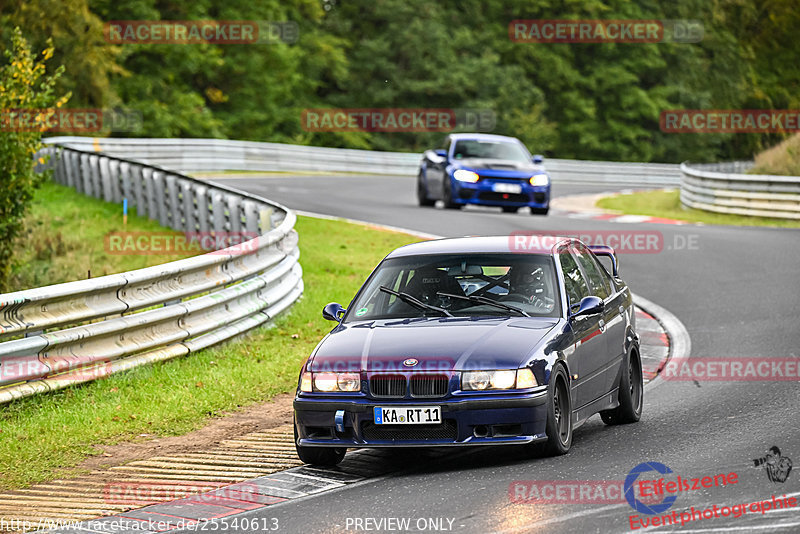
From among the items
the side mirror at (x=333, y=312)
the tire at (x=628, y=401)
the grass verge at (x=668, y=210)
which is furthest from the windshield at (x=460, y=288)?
the grass verge at (x=668, y=210)

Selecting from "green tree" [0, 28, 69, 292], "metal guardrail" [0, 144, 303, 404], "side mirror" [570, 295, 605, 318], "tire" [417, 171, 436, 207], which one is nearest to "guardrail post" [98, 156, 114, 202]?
"tire" [417, 171, 436, 207]

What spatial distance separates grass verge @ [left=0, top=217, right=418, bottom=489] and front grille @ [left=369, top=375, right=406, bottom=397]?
6.85 feet

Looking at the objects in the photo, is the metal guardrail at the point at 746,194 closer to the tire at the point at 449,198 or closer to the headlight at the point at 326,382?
the tire at the point at 449,198

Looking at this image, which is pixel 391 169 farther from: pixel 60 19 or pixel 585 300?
pixel 585 300

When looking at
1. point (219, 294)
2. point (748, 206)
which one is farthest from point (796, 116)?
point (219, 294)

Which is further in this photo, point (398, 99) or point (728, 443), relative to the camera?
point (398, 99)

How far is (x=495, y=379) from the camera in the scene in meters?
7.77

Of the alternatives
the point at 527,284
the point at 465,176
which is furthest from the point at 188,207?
the point at 527,284

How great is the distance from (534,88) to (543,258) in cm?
6106

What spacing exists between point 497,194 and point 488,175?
0.42m

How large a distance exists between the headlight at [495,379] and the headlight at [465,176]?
63.6ft

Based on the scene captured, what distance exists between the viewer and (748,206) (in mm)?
29125

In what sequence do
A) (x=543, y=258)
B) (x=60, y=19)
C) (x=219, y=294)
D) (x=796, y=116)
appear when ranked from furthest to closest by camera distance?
1. (x=796, y=116)
2. (x=60, y=19)
3. (x=219, y=294)
4. (x=543, y=258)

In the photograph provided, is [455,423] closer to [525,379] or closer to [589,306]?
Answer: [525,379]
